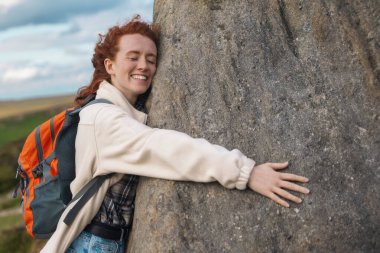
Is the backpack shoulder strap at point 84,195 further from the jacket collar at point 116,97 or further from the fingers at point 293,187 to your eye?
the fingers at point 293,187

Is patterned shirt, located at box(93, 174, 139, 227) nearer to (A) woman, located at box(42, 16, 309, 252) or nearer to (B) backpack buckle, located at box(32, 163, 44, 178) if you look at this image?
(A) woman, located at box(42, 16, 309, 252)

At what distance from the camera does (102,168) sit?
6266 millimetres

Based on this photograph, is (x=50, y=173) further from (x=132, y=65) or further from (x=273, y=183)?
(x=273, y=183)

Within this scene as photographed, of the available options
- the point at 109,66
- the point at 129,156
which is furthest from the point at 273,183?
the point at 109,66

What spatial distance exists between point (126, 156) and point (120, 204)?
96cm

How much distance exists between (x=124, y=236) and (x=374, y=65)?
384 centimetres

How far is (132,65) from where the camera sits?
22.3 feet

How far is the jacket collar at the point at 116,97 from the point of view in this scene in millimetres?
6582

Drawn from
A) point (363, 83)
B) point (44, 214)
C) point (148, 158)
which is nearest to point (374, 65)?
point (363, 83)

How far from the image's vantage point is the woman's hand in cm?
593

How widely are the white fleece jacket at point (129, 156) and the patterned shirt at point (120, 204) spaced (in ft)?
0.44

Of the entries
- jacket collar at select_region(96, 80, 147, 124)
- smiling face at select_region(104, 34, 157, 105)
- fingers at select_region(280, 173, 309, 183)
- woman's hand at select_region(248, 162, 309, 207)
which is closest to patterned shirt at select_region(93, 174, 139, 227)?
jacket collar at select_region(96, 80, 147, 124)

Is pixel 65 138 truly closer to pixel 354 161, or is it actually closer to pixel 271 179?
pixel 271 179

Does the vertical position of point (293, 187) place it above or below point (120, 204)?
above
